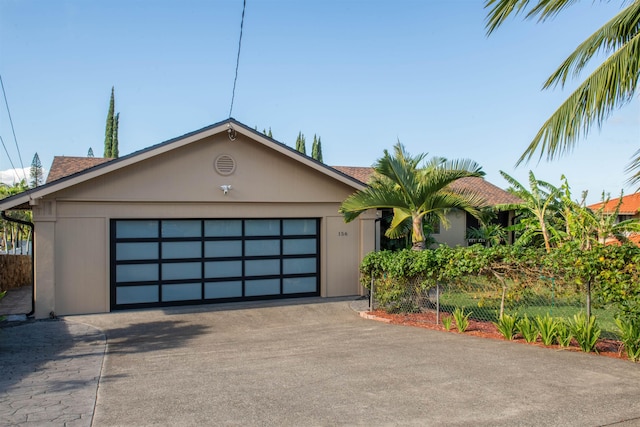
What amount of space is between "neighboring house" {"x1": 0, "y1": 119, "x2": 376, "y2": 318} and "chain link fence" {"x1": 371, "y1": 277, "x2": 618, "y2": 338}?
2.66m

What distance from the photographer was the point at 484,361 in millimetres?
7254

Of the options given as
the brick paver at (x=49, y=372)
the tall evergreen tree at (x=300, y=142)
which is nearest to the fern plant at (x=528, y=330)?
the brick paver at (x=49, y=372)

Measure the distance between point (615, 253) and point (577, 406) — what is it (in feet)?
9.47

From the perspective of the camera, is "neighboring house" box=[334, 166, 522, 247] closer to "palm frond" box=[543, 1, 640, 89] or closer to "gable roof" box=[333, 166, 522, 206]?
"gable roof" box=[333, 166, 522, 206]

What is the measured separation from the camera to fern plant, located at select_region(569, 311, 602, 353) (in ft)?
25.0

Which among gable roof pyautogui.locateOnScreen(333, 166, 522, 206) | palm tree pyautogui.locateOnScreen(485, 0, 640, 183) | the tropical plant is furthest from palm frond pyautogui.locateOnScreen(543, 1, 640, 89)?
the tropical plant

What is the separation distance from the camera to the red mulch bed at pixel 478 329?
771 centimetres

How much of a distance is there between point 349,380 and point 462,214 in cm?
1686

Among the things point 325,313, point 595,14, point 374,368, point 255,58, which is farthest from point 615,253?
point 255,58

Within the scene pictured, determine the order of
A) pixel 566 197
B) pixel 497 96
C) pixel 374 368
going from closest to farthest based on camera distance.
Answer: pixel 374 368 → pixel 497 96 → pixel 566 197

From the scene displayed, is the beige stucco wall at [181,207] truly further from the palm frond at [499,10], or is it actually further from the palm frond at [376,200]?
the palm frond at [499,10]

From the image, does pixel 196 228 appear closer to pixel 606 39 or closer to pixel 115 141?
pixel 606 39

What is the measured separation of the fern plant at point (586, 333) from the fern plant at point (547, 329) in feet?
0.90

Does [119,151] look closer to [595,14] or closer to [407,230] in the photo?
[407,230]
